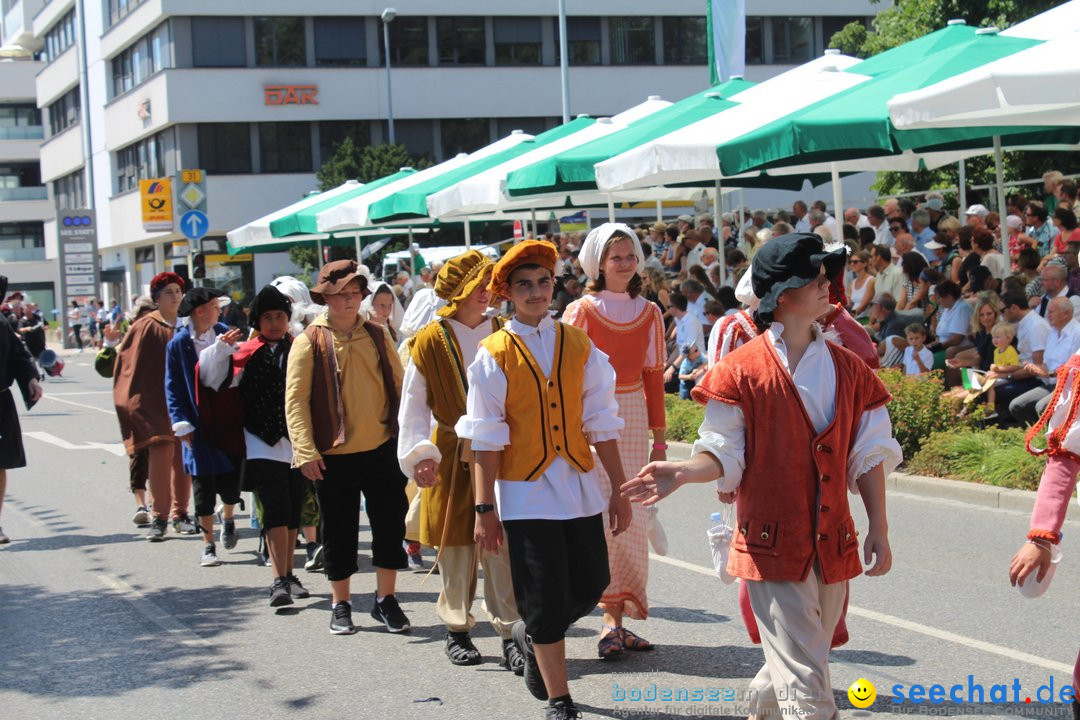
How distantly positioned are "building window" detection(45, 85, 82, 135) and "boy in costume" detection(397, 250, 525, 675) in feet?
204

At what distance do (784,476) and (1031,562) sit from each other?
2.54 feet

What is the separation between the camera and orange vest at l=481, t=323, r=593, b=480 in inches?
212

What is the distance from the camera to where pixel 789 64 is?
179 feet

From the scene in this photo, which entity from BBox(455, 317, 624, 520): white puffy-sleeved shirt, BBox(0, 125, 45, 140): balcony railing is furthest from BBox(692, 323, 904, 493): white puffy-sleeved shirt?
BBox(0, 125, 45, 140): balcony railing

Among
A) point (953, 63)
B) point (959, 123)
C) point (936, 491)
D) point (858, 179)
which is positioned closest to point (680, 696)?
point (936, 491)

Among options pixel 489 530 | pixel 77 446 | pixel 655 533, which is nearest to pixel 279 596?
A: pixel 655 533

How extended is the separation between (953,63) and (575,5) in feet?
135

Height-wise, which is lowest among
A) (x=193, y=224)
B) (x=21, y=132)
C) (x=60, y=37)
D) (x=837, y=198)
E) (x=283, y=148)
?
(x=837, y=198)

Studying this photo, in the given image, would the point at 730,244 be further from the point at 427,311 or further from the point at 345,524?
the point at 345,524

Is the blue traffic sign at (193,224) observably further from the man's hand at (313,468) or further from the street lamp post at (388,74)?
the street lamp post at (388,74)

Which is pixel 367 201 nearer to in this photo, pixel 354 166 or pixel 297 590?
pixel 297 590

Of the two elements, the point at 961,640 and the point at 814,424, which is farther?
the point at 961,640

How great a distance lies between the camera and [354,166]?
46.7m

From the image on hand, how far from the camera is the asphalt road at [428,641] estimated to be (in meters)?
5.95
